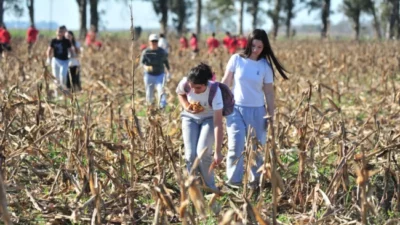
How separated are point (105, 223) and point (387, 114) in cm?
609

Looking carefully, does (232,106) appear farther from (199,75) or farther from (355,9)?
(355,9)

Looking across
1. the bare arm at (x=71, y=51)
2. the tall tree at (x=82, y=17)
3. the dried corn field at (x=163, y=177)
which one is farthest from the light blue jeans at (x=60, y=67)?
the tall tree at (x=82, y=17)

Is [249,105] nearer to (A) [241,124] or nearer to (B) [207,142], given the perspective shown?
(A) [241,124]

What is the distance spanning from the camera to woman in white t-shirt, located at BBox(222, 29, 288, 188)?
5.62 metres

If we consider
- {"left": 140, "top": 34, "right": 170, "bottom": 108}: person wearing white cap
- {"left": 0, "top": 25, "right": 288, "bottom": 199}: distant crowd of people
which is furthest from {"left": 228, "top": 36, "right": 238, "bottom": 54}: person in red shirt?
{"left": 0, "top": 25, "right": 288, "bottom": 199}: distant crowd of people

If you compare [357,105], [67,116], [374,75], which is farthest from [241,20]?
[67,116]

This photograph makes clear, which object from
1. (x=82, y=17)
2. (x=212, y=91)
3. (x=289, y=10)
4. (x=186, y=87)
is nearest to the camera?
(x=212, y=91)

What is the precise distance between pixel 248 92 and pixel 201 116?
51 centimetres

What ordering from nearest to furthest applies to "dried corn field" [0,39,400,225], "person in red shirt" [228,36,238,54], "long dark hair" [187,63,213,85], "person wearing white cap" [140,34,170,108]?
"dried corn field" [0,39,400,225] < "long dark hair" [187,63,213,85] < "person wearing white cap" [140,34,170,108] < "person in red shirt" [228,36,238,54]

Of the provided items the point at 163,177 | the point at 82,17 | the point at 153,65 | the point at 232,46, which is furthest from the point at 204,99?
the point at 82,17

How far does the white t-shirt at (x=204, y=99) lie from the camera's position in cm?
518

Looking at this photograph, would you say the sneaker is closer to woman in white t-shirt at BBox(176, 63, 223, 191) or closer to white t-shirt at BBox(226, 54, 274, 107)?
woman in white t-shirt at BBox(176, 63, 223, 191)

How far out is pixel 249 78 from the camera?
18.5ft

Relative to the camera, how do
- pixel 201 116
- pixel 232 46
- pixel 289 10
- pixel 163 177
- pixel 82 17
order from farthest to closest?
pixel 289 10
pixel 82 17
pixel 232 46
pixel 201 116
pixel 163 177
